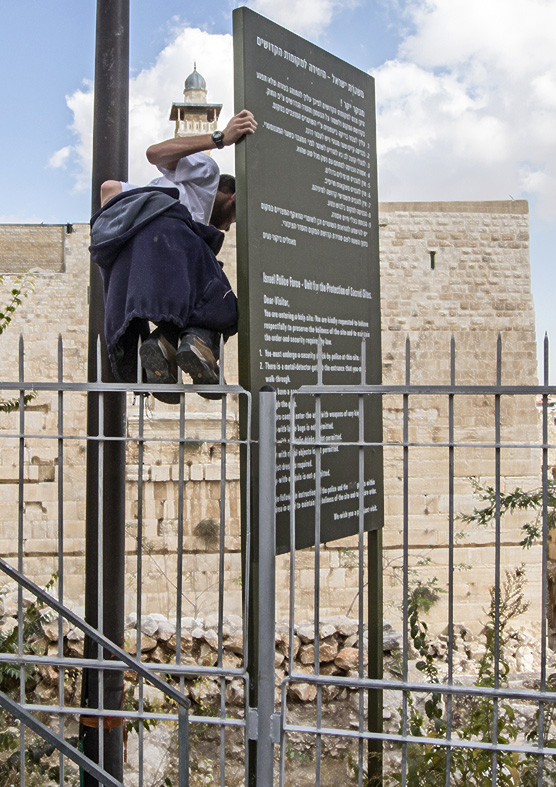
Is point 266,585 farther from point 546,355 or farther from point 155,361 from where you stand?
point 546,355

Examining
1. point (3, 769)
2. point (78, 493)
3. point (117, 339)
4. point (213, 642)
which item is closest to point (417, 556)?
point (213, 642)

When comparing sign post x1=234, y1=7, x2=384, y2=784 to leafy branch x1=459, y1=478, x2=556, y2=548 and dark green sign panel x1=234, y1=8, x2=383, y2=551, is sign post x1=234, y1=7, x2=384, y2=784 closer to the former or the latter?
dark green sign panel x1=234, y1=8, x2=383, y2=551

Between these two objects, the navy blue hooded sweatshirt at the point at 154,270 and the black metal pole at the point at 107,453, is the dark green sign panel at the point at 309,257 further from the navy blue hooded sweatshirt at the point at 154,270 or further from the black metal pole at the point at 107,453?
the black metal pole at the point at 107,453

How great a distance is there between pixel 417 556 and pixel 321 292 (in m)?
6.41

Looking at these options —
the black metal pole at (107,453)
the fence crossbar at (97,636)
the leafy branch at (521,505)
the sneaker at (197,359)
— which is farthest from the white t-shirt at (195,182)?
the leafy branch at (521,505)

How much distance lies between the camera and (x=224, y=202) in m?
3.30

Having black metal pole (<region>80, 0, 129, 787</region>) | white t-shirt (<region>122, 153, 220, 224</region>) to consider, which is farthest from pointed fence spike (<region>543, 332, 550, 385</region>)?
black metal pole (<region>80, 0, 129, 787</region>)

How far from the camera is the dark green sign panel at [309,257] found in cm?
286

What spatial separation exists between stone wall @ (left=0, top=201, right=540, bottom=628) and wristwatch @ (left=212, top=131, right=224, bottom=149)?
567 cm

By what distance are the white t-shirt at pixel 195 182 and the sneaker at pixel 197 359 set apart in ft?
2.05

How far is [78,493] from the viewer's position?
8.55m

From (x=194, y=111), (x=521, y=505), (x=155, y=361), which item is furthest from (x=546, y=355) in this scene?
(x=194, y=111)

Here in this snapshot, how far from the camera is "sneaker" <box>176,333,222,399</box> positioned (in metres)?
2.82

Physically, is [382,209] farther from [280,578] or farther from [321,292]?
[321,292]
